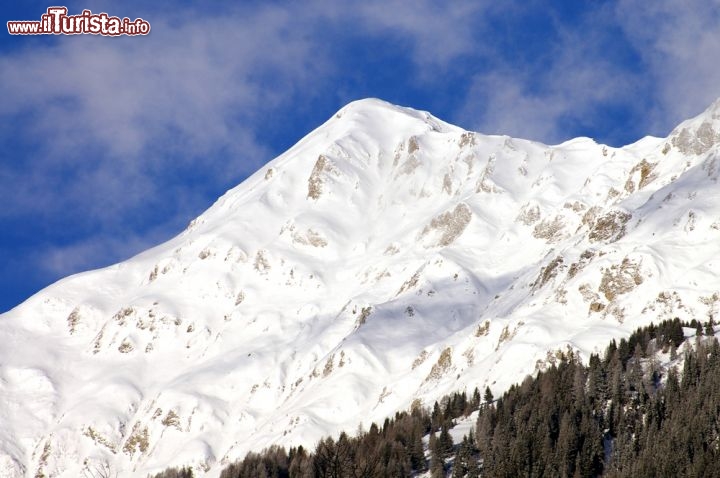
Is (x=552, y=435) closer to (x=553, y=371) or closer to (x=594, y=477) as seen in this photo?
(x=594, y=477)

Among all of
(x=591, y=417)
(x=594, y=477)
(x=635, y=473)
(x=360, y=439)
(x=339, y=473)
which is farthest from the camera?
(x=360, y=439)

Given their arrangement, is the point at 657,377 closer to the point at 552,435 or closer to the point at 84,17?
the point at 552,435

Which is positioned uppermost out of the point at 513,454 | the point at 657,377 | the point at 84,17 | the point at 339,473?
the point at 84,17

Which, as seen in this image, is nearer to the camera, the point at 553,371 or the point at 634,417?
the point at 634,417

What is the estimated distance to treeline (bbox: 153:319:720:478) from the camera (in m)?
146

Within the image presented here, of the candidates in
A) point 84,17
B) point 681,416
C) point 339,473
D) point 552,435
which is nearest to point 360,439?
point 552,435

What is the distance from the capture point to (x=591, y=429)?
516 ft

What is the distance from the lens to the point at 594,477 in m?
152

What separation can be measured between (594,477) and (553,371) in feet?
129

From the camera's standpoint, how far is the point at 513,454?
513 feet

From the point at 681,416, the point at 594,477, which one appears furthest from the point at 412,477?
the point at 681,416

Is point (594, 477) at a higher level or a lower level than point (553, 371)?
lower

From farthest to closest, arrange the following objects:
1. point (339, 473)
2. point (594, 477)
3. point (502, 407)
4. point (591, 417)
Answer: point (502, 407) < point (591, 417) < point (594, 477) < point (339, 473)

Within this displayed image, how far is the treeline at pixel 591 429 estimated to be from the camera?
146m
